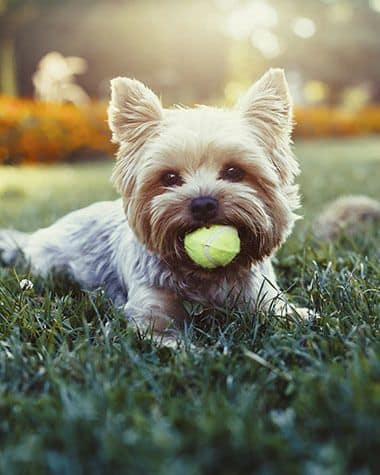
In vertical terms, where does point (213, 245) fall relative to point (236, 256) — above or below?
above

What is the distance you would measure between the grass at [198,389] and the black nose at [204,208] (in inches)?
19.7

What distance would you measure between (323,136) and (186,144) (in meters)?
21.4

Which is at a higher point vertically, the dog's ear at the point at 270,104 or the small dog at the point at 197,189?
the dog's ear at the point at 270,104

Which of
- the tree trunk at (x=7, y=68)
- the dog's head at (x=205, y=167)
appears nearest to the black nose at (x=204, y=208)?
the dog's head at (x=205, y=167)

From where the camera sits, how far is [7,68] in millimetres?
22531

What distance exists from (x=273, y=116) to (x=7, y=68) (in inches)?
808

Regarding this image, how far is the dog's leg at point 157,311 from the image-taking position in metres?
3.44

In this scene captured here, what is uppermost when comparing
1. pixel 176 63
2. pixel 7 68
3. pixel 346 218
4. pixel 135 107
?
pixel 176 63

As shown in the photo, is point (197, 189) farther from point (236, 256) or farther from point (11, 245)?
point (11, 245)

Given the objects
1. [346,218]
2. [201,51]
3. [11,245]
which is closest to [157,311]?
[11,245]

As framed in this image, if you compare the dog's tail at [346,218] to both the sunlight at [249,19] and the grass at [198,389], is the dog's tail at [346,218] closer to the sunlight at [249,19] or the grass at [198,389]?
the grass at [198,389]

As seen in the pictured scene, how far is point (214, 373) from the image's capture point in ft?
9.07

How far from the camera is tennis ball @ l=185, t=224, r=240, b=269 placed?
3.32m

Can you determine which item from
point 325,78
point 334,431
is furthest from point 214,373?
point 325,78
